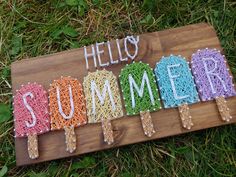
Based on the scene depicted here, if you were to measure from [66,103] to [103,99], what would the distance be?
17 centimetres

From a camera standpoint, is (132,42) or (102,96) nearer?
(102,96)

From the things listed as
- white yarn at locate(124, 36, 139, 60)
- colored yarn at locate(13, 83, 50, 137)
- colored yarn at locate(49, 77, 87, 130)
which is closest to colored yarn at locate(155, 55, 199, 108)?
white yarn at locate(124, 36, 139, 60)

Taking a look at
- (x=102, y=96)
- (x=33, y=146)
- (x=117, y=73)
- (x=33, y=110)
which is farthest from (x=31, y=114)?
(x=117, y=73)

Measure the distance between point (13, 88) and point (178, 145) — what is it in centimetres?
83

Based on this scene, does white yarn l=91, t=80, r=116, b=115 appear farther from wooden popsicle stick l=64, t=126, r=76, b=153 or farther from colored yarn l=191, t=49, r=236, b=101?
colored yarn l=191, t=49, r=236, b=101

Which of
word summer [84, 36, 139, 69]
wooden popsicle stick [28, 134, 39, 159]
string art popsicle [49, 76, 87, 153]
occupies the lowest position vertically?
wooden popsicle stick [28, 134, 39, 159]

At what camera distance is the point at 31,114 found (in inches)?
65.7

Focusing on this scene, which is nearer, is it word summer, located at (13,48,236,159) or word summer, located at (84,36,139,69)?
word summer, located at (13,48,236,159)

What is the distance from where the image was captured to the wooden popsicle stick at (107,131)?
1.60m

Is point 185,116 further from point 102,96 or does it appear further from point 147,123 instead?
point 102,96

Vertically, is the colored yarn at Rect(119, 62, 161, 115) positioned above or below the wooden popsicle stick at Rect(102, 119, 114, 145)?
above

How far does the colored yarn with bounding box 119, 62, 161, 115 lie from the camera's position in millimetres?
1640

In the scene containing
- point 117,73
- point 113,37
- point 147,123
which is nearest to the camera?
point 147,123

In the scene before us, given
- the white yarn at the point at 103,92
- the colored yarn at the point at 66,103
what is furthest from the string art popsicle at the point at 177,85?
the colored yarn at the point at 66,103
